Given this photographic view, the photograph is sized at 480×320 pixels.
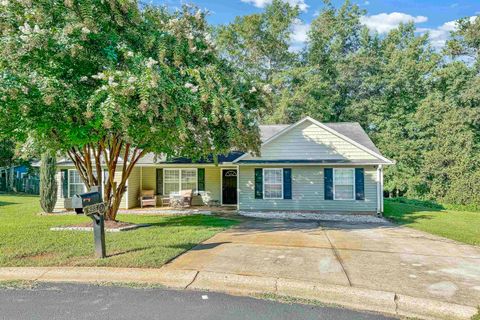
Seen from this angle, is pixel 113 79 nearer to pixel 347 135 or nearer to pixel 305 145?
pixel 305 145

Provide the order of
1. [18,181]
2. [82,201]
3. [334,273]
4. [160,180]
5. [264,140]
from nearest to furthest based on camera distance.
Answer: [334,273], [82,201], [264,140], [160,180], [18,181]

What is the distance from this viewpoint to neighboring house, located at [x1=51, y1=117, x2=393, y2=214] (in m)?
16.2

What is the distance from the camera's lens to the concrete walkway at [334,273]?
515cm

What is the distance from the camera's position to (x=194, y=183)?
18766 millimetres

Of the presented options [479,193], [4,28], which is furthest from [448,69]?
[4,28]

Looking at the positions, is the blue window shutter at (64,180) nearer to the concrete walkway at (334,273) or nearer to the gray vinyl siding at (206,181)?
the gray vinyl siding at (206,181)

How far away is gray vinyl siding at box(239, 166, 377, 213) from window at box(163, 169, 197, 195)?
9.86 feet

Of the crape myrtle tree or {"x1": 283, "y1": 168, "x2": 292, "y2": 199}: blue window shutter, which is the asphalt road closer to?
the crape myrtle tree

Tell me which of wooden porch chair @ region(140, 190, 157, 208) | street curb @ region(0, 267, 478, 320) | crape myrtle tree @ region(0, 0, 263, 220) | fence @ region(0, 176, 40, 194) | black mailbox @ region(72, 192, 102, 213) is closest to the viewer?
street curb @ region(0, 267, 478, 320)

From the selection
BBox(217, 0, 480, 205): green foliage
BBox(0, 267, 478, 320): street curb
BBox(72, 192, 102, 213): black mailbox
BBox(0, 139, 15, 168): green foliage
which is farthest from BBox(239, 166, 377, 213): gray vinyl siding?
BBox(0, 139, 15, 168): green foliage

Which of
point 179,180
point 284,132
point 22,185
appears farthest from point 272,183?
point 22,185

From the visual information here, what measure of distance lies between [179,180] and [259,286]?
13590 mm

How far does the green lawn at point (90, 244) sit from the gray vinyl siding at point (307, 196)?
15.2 ft

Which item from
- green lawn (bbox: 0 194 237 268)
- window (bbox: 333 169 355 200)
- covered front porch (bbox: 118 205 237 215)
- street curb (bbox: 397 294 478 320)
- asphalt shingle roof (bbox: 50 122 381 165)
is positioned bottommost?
covered front porch (bbox: 118 205 237 215)
